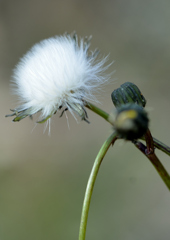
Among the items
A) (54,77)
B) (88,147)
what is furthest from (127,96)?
(88,147)

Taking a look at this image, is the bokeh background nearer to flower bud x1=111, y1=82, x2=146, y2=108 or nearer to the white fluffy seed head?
the white fluffy seed head

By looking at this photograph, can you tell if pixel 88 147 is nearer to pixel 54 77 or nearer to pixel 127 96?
pixel 54 77

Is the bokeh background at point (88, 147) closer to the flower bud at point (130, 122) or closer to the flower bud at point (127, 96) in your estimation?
the flower bud at point (127, 96)

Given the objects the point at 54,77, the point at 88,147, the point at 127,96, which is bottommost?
the point at 127,96

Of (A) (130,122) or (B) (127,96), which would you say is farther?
(B) (127,96)

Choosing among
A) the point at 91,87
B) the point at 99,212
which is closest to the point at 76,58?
the point at 91,87

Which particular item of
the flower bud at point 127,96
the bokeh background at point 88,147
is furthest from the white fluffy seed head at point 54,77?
the bokeh background at point 88,147

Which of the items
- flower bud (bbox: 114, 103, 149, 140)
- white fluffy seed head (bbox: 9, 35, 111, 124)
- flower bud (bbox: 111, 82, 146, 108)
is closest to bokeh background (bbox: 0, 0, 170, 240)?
white fluffy seed head (bbox: 9, 35, 111, 124)

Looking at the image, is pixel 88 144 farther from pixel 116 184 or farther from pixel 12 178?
pixel 12 178

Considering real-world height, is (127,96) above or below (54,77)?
below

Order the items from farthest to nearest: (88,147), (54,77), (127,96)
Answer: (88,147) → (54,77) → (127,96)
